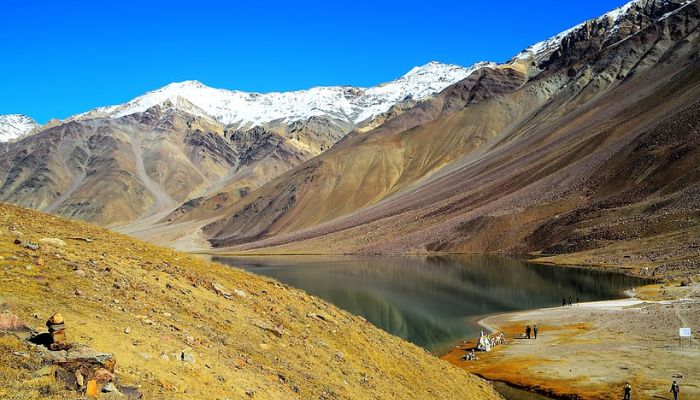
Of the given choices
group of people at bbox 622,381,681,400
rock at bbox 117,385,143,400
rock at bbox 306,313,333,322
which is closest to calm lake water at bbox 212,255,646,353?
group of people at bbox 622,381,681,400

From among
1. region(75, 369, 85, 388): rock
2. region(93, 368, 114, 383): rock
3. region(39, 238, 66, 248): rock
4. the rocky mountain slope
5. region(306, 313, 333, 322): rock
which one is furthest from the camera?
the rocky mountain slope

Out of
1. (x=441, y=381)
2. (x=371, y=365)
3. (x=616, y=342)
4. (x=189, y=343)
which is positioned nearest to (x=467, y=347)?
(x=616, y=342)

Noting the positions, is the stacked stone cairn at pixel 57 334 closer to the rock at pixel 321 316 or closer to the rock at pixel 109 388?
the rock at pixel 109 388

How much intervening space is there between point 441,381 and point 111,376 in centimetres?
1590

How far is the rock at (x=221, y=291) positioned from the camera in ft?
70.7

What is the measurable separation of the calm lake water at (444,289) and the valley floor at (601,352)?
516cm

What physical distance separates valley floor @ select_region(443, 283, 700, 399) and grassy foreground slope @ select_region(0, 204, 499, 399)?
26.0 feet

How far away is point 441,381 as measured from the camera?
24.5 m

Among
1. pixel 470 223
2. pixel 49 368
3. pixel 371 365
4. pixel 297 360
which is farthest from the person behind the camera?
pixel 470 223

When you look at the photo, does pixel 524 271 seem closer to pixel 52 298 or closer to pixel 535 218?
pixel 535 218

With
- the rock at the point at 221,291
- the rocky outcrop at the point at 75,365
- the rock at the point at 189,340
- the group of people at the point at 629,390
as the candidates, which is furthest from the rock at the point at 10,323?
the group of people at the point at 629,390

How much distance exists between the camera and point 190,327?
1717 centimetres

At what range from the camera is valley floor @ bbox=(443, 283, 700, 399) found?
3127 centimetres

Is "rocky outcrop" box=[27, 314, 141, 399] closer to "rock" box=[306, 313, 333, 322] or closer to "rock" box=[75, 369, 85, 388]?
"rock" box=[75, 369, 85, 388]
